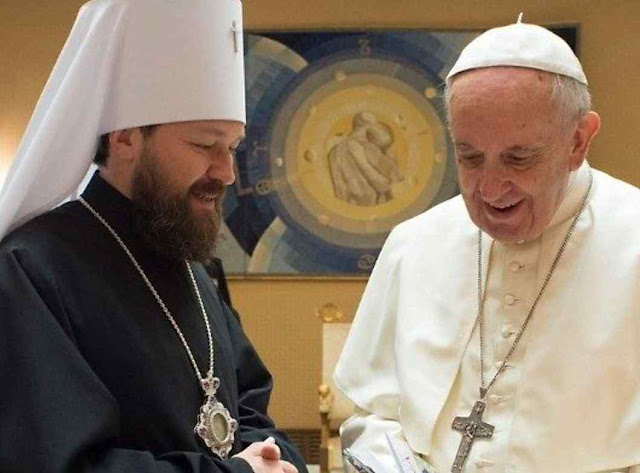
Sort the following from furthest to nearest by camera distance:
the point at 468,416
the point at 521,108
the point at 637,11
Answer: the point at 637,11, the point at 468,416, the point at 521,108

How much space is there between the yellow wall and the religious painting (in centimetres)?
23

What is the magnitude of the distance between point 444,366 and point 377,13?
4833 mm

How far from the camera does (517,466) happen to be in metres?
2.45

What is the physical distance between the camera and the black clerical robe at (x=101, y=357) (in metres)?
1.98

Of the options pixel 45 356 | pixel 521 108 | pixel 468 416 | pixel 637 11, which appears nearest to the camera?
pixel 45 356

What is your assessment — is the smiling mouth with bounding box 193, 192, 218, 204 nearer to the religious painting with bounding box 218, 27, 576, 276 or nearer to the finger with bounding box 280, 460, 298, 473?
the finger with bounding box 280, 460, 298, 473

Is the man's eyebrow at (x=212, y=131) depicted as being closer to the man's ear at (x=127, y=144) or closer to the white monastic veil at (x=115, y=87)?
the white monastic veil at (x=115, y=87)

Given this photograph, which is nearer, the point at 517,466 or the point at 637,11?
the point at 517,466

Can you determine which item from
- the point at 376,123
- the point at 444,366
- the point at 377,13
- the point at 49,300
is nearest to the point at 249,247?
the point at 376,123

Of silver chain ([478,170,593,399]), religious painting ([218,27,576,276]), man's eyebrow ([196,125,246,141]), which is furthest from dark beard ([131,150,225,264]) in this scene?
religious painting ([218,27,576,276])

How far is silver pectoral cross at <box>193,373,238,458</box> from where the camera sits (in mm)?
2338

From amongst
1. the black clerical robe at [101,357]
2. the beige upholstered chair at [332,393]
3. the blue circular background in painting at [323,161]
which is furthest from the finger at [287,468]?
the blue circular background in painting at [323,161]

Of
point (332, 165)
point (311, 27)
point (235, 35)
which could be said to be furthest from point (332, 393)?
point (235, 35)

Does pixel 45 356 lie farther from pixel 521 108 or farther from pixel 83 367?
pixel 521 108
